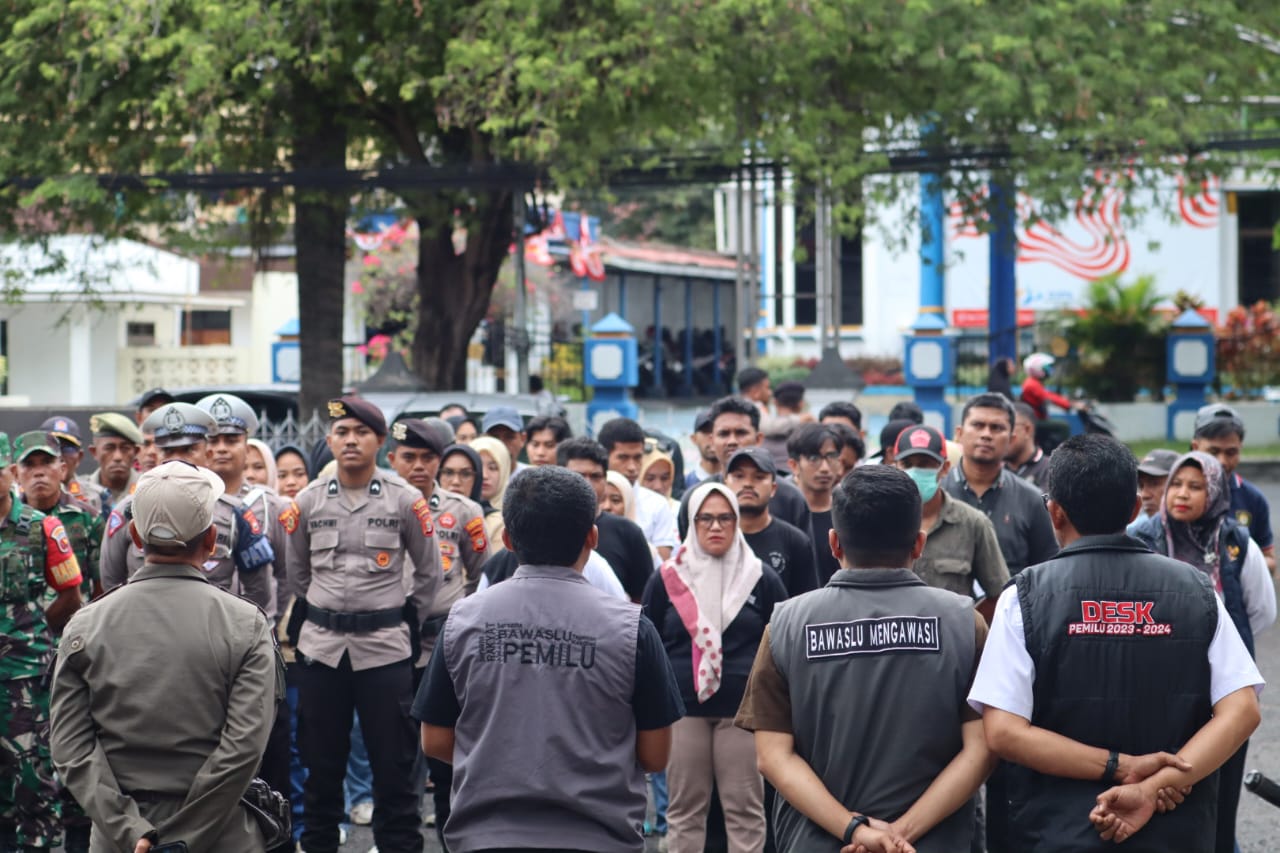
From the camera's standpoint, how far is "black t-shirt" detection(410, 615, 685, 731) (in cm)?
393

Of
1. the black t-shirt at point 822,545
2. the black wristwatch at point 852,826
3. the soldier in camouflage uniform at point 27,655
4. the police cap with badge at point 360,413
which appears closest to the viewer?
the black wristwatch at point 852,826

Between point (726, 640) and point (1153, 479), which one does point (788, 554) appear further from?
point (1153, 479)

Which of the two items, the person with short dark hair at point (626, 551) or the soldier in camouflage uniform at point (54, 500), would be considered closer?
the person with short dark hair at point (626, 551)

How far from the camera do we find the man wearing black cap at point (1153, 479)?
22.3ft

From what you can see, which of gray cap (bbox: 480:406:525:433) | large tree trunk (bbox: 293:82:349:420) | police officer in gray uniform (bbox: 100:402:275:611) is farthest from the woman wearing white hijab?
large tree trunk (bbox: 293:82:349:420)

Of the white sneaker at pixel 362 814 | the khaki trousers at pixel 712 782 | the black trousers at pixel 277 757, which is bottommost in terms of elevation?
the white sneaker at pixel 362 814

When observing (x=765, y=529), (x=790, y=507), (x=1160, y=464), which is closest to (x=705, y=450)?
(x=790, y=507)

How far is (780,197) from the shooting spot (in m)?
17.6

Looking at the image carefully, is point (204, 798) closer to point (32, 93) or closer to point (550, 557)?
point (550, 557)

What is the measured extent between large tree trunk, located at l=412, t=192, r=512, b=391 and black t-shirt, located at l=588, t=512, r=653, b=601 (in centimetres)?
1211

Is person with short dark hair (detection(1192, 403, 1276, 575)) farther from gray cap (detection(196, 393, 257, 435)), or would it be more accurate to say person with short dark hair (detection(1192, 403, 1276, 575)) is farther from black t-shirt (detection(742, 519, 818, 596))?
gray cap (detection(196, 393, 257, 435))

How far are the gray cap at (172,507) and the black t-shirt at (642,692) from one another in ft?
2.47

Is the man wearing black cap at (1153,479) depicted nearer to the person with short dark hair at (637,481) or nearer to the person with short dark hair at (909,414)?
the person with short dark hair at (637,481)

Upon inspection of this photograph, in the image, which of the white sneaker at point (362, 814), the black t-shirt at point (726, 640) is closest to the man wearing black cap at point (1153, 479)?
the black t-shirt at point (726, 640)
